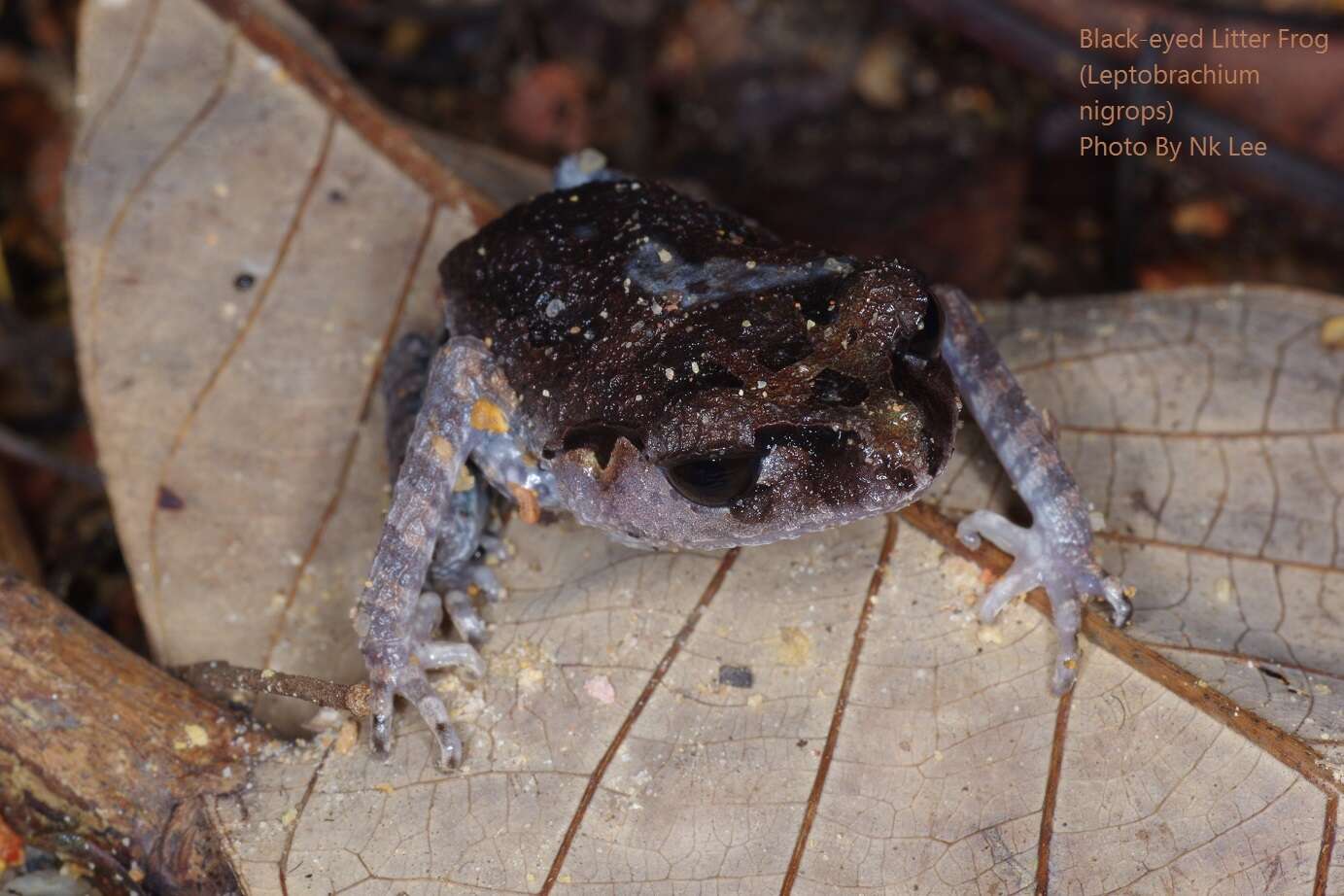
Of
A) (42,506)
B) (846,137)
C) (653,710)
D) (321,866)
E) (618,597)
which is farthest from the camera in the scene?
(846,137)

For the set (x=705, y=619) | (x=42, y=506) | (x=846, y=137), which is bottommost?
(x=705, y=619)

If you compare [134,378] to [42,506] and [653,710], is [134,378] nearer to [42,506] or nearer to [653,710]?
[42,506]

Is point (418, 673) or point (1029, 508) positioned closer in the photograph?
point (418, 673)

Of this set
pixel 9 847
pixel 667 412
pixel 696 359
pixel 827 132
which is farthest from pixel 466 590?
pixel 827 132

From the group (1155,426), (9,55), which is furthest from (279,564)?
(9,55)

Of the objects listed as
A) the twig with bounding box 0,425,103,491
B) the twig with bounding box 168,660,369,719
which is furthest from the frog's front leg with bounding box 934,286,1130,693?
the twig with bounding box 0,425,103,491

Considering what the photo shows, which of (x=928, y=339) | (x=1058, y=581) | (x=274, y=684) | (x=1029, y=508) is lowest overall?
(x=274, y=684)

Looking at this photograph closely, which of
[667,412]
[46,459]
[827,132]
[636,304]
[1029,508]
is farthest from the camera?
[827,132]

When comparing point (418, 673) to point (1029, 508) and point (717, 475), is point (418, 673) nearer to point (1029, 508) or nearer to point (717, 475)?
point (717, 475)
